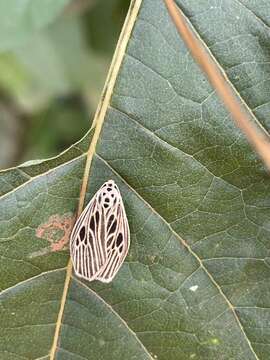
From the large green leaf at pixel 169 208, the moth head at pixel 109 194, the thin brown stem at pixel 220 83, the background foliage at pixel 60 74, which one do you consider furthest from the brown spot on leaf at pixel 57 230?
the background foliage at pixel 60 74

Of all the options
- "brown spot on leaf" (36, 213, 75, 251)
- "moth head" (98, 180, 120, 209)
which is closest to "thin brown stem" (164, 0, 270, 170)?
"moth head" (98, 180, 120, 209)

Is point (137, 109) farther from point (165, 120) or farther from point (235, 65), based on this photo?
point (235, 65)

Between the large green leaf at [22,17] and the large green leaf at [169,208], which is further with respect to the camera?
the large green leaf at [22,17]

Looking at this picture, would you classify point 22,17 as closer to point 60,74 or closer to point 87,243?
point 87,243

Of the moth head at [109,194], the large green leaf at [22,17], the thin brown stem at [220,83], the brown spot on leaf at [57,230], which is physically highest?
the large green leaf at [22,17]

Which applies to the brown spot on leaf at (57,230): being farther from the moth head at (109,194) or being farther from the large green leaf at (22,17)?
the large green leaf at (22,17)

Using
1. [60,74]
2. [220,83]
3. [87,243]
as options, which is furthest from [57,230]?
[60,74]

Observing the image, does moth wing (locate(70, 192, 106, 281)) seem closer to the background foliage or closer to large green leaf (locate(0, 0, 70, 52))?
large green leaf (locate(0, 0, 70, 52))
